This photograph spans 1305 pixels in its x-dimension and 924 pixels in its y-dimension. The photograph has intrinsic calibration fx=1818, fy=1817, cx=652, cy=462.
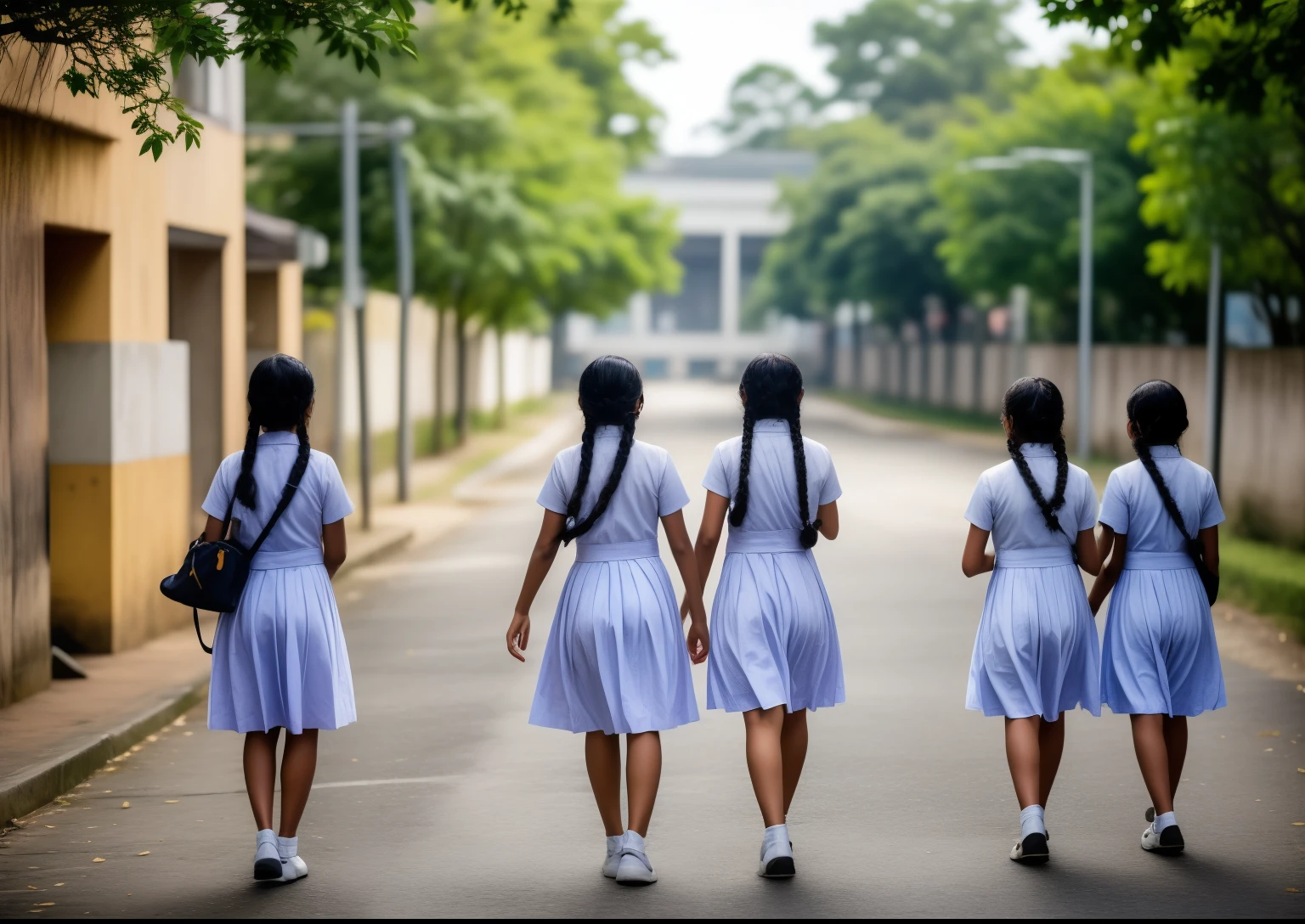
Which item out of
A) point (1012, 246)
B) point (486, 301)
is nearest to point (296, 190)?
point (486, 301)

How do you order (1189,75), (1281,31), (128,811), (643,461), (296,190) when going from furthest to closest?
(296,190) → (1189,75) → (1281,31) → (128,811) → (643,461)

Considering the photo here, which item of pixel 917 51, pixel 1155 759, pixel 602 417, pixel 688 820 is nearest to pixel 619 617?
pixel 602 417

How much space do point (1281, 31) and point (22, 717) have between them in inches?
307

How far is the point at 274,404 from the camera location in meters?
6.20

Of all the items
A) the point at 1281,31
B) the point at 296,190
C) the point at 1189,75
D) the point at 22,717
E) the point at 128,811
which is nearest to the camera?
the point at 128,811

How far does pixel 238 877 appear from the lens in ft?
20.2

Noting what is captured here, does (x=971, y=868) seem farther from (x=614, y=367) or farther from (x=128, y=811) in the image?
(x=128, y=811)

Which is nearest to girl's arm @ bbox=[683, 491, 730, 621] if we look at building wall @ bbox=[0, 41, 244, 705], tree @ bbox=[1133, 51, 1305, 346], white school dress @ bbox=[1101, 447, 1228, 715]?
white school dress @ bbox=[1101, 447, 1228, 715]

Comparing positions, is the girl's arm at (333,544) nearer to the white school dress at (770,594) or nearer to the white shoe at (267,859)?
the white shoe at (267,859)

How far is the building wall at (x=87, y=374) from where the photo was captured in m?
9.36

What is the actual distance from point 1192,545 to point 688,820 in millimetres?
2146

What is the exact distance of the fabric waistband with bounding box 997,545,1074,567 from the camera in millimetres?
6387

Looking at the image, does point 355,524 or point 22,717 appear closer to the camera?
point 22,717

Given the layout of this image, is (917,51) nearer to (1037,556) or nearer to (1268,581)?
(1268,581)
